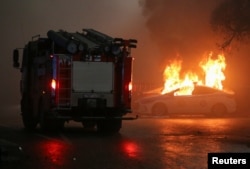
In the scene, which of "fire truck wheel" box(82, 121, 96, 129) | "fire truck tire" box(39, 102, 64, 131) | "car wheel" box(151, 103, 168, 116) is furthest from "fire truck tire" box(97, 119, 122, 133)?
"car wheel" box(151, 103, 168, 116)

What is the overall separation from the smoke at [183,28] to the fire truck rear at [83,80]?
1829 cm

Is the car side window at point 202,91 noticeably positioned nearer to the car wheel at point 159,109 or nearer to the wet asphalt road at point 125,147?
the car wheel at point 159,109

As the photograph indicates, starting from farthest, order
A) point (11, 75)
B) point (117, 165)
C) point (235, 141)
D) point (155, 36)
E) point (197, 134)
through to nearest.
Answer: point (11, 75), point (155, 36), point (197, 134), point (235, 141), point (117, 165)

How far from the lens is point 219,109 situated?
79.0 feet

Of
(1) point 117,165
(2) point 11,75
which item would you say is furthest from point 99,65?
(2) point 11,75

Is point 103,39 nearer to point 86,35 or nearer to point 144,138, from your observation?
point 86,35

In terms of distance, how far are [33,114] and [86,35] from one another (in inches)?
113

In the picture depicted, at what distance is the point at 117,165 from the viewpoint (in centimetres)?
972

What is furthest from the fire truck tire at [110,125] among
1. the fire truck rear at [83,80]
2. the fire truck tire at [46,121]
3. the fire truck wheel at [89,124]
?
the fire truck tire at [46,121]

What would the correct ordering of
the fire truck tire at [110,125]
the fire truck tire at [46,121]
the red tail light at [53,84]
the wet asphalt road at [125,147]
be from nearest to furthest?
the wet asphalt road at [125,147]
the red tail light at [53,84]
the fire truck tire at [46,121]
the fire truck tire at [110,125]

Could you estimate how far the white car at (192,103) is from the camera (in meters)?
23.7

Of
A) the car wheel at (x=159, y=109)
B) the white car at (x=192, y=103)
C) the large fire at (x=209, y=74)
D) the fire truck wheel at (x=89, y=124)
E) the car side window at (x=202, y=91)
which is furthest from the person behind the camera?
the large fire at (x=209, y=74)

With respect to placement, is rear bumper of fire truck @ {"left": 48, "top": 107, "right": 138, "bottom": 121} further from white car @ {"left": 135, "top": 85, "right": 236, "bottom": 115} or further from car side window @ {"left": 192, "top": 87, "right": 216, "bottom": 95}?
car side window @ {"left": 192, "top": 87, "right": 216, "bottom": 95}

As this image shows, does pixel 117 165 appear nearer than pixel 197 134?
Yes
